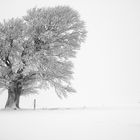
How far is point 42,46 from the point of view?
23.5 metres

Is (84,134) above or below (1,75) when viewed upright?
below

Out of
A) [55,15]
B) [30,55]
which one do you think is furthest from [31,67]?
[55,15]

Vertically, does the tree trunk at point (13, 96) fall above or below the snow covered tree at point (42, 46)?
below

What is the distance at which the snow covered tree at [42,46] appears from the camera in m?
22.9

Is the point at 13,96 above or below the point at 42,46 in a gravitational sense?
below

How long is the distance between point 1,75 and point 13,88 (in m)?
2.47

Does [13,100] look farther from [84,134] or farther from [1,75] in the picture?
[84,134]

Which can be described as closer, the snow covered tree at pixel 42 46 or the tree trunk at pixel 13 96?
the snow covered tree at pixel 42 46

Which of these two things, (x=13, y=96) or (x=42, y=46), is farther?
(x=13, y=96)

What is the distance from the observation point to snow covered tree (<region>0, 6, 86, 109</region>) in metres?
22.9

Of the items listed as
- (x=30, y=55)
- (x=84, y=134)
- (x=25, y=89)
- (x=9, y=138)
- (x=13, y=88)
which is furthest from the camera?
(x=25, y=89)

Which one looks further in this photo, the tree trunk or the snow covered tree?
the tree trunk

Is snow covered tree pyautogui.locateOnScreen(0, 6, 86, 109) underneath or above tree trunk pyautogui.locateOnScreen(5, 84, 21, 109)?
above

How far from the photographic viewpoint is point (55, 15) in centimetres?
2398
